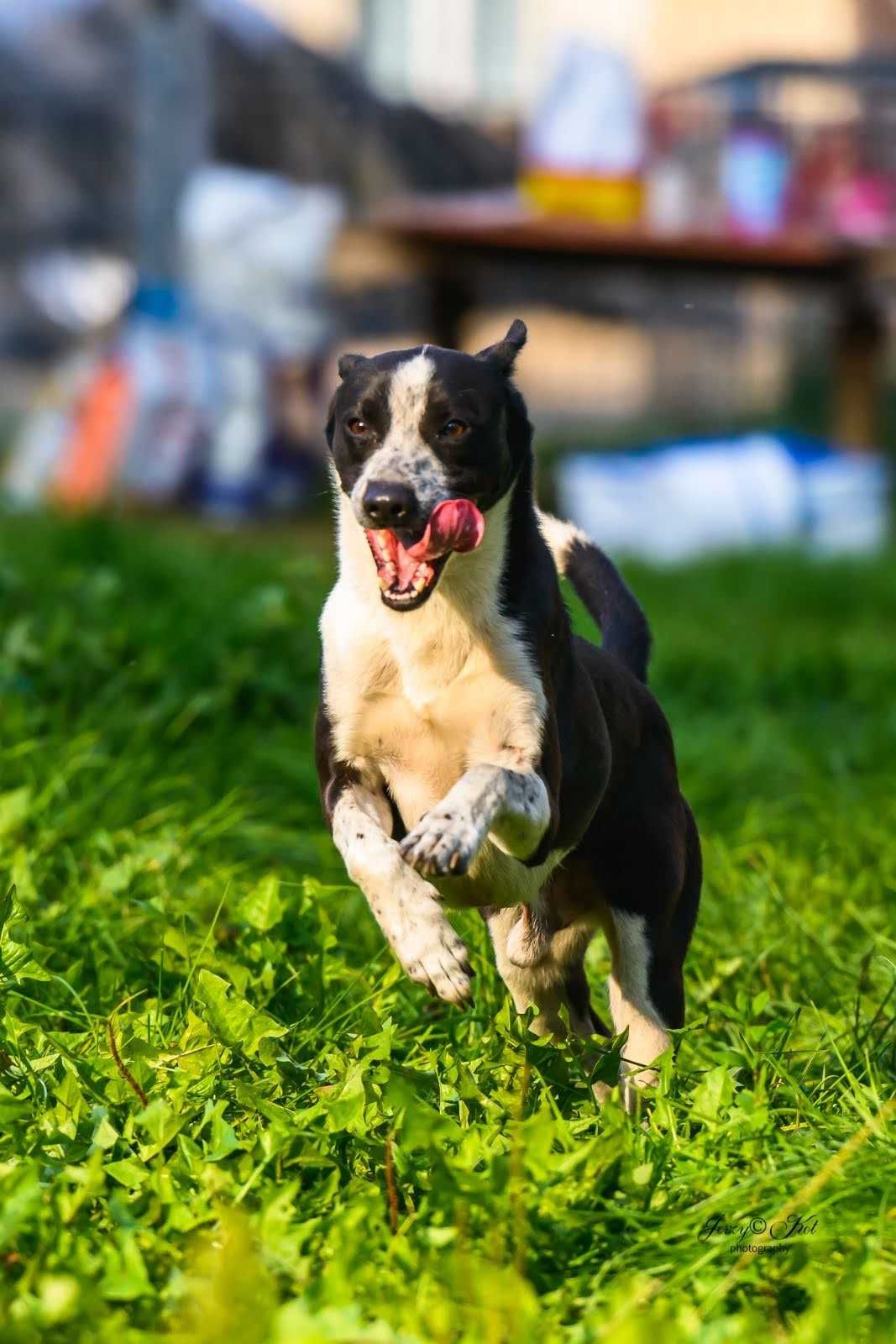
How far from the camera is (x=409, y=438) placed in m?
2.52

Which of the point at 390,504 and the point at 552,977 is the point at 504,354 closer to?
the point at 390,504

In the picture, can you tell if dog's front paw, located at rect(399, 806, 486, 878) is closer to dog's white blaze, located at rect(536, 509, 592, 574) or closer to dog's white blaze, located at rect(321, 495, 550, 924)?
dog's white blaze, located at rect(321, 495, 550, 924)

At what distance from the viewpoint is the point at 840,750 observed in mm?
4785

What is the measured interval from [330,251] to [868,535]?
2.75m

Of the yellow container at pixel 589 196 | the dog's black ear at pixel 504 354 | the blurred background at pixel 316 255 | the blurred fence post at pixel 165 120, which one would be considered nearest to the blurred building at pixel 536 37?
the blurred background at pixel 316 255

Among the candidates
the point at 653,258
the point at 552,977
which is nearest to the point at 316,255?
the point at 653,258

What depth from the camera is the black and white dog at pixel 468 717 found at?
7.77 ft

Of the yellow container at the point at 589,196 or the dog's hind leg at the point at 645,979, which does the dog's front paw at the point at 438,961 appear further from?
the yellow container at the point at 589,196

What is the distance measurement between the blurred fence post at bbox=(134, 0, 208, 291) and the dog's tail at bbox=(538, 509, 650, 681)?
236 inches

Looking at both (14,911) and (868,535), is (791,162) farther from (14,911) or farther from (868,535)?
(14,911)

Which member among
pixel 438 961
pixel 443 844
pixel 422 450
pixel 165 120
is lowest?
pixel 438 961

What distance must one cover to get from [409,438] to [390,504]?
0.18 m

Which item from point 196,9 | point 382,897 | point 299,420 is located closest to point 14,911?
point 382,897

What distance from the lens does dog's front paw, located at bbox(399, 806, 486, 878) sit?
7.42 ft
